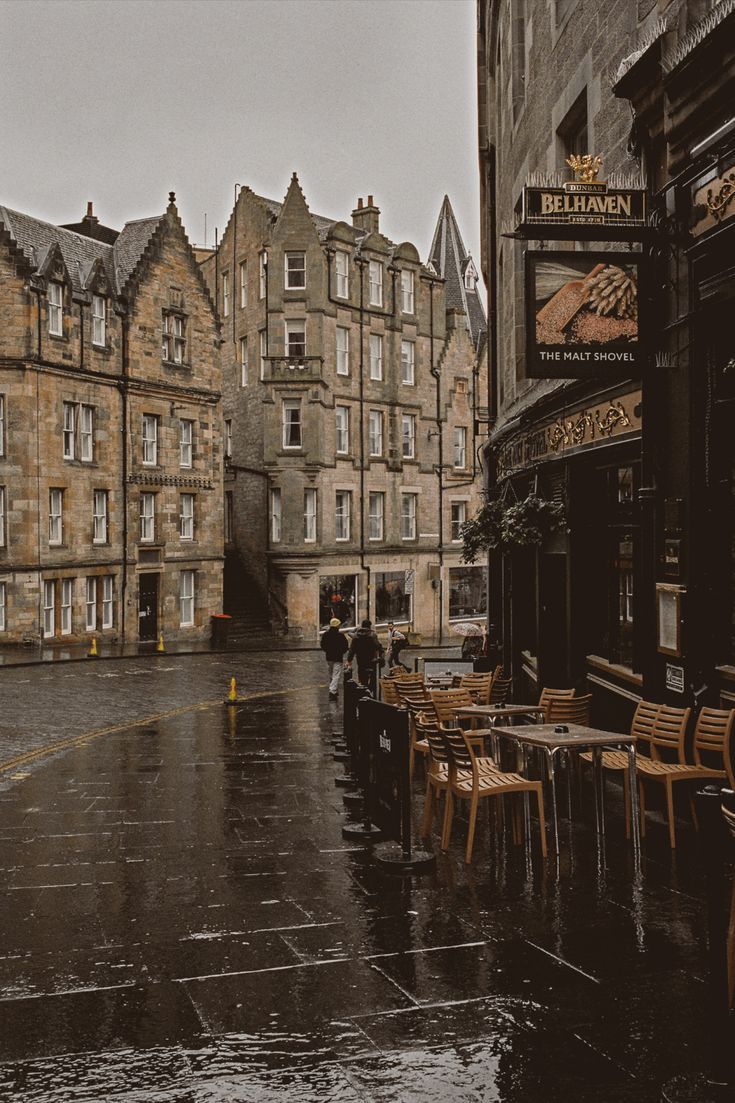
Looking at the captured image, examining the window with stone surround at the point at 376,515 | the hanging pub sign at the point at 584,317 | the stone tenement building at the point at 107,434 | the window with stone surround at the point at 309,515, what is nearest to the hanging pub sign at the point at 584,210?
the hanging pub sign at the point at 584,317

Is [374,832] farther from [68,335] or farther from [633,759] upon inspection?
[68,335]

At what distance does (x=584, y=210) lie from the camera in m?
9.90

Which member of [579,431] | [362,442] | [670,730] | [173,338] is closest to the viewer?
[670,730]

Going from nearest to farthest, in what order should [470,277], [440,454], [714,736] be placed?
[714,736] → [440,454] → [470,277]

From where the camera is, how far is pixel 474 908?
22.9ft

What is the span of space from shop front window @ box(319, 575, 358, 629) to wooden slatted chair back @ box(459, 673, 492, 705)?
29.9 meters

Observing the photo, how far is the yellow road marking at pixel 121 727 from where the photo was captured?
14.1 m

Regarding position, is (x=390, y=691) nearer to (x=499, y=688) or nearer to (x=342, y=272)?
(x=499, y=688)

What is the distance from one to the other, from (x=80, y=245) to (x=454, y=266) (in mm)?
25895

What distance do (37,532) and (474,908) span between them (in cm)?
2888

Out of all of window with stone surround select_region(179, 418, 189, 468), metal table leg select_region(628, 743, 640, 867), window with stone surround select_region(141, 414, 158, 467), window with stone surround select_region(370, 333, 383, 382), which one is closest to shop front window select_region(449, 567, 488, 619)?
window with stone surround select_region(370, 333, 383, 382)

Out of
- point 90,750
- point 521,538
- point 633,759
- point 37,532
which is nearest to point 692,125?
point 633,759

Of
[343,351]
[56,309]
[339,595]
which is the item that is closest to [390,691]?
[56,309]

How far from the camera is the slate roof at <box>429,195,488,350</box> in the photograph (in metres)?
57.6
